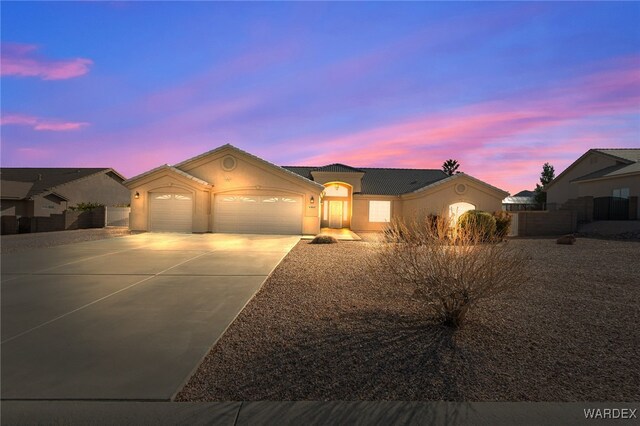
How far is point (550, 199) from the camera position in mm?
39844

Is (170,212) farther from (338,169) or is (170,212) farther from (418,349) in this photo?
(418,349)

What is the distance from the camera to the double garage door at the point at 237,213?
73.4ft

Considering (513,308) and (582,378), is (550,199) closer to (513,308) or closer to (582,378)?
(513,308)

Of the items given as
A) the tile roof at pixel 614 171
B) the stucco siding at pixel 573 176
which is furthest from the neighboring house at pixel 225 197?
the stucco siding at pixel 573 176

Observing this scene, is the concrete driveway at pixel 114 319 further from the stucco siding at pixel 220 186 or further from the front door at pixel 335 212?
the front door at pixel 335 212

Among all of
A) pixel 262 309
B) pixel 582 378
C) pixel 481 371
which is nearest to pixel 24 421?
pixel 262 309

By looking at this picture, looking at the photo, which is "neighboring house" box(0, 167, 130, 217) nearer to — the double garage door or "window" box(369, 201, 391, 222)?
the double garage door

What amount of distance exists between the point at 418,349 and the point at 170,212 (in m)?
20.8

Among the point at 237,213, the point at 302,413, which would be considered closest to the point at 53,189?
the point at 237,213

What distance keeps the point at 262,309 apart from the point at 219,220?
1717 centimetres

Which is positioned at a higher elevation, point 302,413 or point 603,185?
point 603,185

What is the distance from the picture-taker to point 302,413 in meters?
3.33

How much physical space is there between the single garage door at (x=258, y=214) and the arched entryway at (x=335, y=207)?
6.75 metres

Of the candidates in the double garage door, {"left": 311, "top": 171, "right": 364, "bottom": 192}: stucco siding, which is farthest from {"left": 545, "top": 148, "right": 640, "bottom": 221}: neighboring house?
the double garage door
